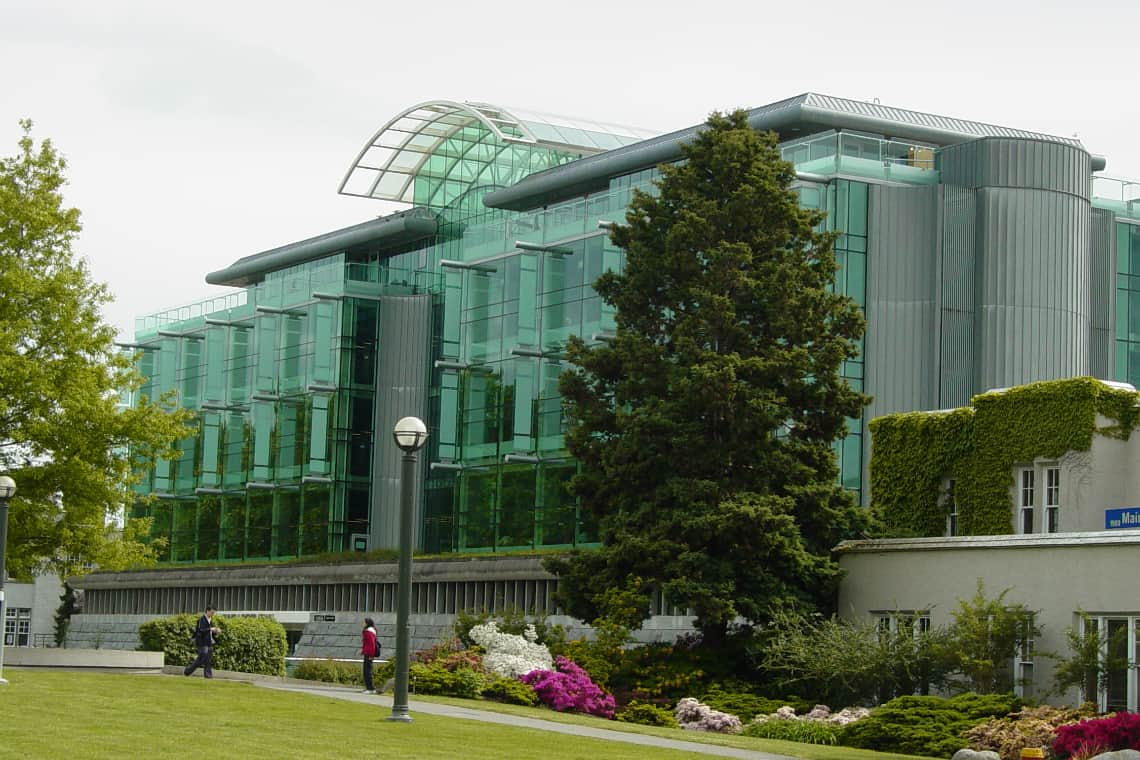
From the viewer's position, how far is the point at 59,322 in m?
39.6

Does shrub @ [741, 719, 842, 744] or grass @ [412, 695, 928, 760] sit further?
shrub @ [741, 719, 842, 744]

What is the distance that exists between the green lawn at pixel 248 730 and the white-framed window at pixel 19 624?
190 ft

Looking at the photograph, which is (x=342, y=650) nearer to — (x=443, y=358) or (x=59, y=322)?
(x=443, y=358)

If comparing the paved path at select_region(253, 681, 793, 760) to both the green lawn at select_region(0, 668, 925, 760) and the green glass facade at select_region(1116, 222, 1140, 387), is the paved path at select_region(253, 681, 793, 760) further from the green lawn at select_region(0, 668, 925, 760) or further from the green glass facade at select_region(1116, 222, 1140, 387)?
the green glass facade at select_region(1116, 222, 1140, 387)

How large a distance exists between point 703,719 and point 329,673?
11.8m

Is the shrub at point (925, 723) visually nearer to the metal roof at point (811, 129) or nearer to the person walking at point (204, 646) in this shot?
the person walking at point (204, 646)

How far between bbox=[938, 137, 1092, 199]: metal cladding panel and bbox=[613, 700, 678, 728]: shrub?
2665 centimetres

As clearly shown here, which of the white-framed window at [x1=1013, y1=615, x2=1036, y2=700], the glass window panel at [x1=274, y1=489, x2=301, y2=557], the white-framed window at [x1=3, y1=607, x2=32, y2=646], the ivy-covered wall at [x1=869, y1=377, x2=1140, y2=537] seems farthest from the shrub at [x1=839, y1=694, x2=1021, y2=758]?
the white-framed window at [x1=3, y1=607, x2=32, y2=646]

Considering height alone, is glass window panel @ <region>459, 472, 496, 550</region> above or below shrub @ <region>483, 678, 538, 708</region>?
above

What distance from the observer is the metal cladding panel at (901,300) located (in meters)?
53.7

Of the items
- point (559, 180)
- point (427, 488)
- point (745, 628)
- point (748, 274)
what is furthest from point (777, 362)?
point (427, 488)

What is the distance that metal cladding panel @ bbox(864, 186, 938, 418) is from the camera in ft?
176

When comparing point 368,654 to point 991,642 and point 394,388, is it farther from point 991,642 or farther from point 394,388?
point 394,388

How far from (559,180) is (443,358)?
8.46m
